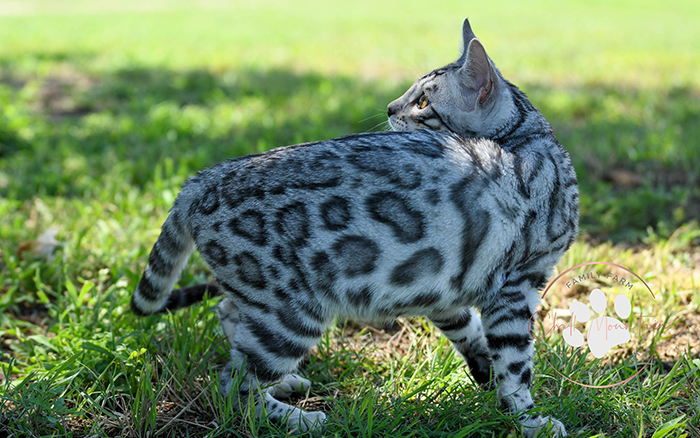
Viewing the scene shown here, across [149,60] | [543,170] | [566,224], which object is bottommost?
[149,60]

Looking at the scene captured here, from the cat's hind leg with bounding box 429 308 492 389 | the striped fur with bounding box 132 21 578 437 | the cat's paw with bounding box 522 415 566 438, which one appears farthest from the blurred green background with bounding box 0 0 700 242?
the cat's paw with bounding box 522 415 566 438

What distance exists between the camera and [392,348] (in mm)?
3100

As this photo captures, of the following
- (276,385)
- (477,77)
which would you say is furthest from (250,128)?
(276,385)

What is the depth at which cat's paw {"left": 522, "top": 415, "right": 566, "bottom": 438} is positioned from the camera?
2302mm

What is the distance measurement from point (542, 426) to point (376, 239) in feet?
3.17

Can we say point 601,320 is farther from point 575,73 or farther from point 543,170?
point 575,73

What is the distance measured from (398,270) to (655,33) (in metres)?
14.1

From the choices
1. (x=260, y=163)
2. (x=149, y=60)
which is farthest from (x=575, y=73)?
(x=260, y=163)

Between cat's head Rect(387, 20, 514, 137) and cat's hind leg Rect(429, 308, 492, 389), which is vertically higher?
cat's head Rect(387, 20, 514, 137)

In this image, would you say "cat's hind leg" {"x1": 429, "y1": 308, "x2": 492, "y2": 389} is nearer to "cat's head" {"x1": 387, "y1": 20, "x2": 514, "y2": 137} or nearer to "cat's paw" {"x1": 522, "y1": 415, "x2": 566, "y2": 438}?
"cat's paw" {"x1": 522, "y1": 415, "x2": 566, "y2": 438}

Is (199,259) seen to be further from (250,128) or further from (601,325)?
(250,128)

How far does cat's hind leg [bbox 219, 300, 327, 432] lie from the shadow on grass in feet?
5.40

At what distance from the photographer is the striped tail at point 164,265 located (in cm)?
265

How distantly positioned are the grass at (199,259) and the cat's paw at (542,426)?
0.28 feet
